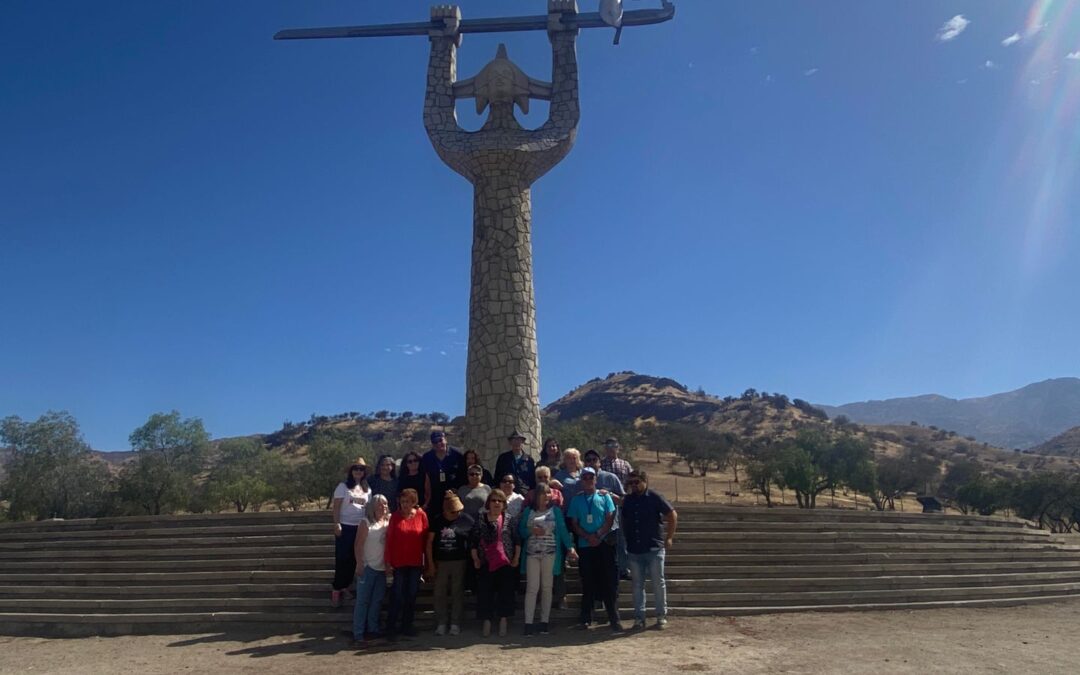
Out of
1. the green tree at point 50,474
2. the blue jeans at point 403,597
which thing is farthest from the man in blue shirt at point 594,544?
the green tree at point 50,474

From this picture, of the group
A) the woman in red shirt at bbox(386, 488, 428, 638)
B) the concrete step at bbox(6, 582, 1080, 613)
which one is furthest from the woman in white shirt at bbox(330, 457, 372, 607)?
the woman in red shirt at bbox(386, 488, 428, 638)

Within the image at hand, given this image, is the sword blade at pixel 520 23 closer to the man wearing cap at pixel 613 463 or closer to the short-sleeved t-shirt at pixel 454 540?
the man wearing cap at pixel 613 463

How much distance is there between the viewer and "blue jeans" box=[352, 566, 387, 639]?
271 inches

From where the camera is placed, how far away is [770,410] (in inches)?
2923

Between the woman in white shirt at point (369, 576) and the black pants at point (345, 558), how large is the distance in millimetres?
688

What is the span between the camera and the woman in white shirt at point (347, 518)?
7555 mm

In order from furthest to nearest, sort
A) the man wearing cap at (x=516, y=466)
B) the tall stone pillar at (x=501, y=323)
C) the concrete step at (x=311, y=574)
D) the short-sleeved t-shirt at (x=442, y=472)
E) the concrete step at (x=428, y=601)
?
the tall stone pillar at (x=501, y=323), the concrete step at (x=311, y=574), the concrete step at (x=428, y=601), the man wearing cap at (x=516, y=466), the short-sleeved t-shirt at (x=442, y=472)

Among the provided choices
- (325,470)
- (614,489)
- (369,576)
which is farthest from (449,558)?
(325,470)

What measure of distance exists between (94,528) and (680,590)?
8.56 m

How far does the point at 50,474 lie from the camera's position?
82.6 feet

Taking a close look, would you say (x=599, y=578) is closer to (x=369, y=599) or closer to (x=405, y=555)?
(x=405, y=555)

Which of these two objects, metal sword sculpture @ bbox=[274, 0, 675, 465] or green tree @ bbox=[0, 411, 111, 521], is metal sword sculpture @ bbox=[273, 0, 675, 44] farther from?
green tree @ bbox=[0, 411, 111, 521]

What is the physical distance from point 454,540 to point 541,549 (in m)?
0.82

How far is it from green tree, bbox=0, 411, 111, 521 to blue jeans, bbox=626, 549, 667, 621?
2445 centimetres
